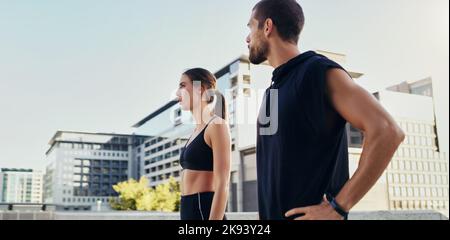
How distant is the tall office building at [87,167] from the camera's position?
62.2 meters

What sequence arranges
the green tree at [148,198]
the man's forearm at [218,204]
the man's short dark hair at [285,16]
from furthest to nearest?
the green tree at [148,198]
the man's forearm at [218,204]
the man's short dark hair at [285,16]

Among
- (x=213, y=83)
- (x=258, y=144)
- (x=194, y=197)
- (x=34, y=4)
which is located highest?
(x=34, y=4)

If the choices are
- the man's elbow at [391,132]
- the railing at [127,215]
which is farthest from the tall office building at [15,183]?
the man's elbow at [391,132]

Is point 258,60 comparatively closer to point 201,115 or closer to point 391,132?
point 391,132

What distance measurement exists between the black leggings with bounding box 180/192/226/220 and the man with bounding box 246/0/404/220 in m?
0.60

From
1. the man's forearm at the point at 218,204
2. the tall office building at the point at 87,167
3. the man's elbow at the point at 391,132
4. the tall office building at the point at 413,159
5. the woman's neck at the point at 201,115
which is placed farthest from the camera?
the tall office building at the point at 87,167

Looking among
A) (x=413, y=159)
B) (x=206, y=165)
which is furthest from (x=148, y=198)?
(x=206, y=165)

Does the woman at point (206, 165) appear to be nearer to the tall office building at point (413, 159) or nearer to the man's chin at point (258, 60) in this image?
the man's chin at point (258, 60)

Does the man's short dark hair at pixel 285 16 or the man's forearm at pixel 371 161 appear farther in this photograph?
the man's short dark hair at pixel 285 16

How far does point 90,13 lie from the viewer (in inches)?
97.6

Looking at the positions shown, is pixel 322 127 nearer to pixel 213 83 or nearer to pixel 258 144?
pixel 258 144
